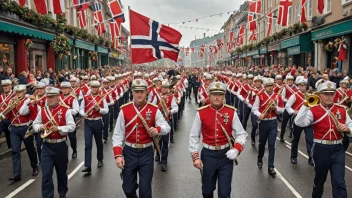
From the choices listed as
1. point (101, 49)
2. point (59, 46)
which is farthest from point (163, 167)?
point (101, 49)

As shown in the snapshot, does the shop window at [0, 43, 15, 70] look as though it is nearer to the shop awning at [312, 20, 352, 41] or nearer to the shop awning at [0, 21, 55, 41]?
the shop awning at [0, 21, 55, 41]

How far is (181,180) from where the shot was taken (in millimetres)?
8016

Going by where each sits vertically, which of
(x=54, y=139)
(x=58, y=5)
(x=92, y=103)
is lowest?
(x=54, y=139)

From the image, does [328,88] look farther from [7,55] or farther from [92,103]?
[7,55]

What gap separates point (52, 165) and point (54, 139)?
449 millimetres

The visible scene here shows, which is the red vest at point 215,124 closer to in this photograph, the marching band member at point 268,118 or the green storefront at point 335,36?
the marching band member at point 268,118

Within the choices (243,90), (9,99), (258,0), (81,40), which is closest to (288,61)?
(258,0)

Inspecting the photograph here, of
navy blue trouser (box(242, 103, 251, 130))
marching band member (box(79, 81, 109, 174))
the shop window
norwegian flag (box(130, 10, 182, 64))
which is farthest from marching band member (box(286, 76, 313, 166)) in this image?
the shop window

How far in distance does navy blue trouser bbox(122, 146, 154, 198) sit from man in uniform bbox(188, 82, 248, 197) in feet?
2.34

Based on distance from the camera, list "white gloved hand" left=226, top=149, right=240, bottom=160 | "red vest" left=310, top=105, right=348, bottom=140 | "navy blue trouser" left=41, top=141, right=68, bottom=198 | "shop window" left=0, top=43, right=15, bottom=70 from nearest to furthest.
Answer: "white gloved hand" left=226, top=149, right=240, bottom=160
"red vest" left=310, top=105, right=348, bottom=140
"navy blue trouser" left=41, top=141, right=68, bottom=198
"shop window" left=0, top=43, right=15, bottom=70

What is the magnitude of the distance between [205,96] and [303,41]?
48.2 ft

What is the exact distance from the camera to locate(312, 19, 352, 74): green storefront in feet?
61.5

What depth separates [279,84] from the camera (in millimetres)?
13211

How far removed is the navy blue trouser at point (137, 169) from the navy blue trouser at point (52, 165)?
154cm
